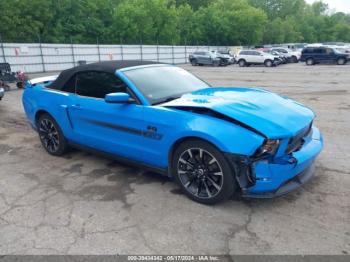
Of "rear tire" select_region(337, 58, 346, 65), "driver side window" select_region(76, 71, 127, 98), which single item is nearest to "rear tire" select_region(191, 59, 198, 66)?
"rear tire" select_region(337, 58, 346, 65)

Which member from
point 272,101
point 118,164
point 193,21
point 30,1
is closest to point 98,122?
point 118,164

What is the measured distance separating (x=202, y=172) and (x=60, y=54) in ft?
87.3

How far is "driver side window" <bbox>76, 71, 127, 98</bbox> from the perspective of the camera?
443 centimetres

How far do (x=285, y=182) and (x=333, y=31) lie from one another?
10486 cm

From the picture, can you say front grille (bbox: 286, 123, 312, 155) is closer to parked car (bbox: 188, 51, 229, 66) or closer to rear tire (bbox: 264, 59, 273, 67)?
rear tire (bbox: 264, 59, 273, 67)

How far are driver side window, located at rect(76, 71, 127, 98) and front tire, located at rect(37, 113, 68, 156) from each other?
0.83m

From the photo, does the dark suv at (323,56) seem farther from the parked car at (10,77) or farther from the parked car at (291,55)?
the parked car at (10,77)

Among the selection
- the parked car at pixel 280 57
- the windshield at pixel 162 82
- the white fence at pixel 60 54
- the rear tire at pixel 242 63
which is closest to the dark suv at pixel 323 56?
the parked car at pixel 280 57

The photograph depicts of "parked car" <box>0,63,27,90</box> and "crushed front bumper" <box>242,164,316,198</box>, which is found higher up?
"crushed front bumper" <box>242,164,316,198</box>

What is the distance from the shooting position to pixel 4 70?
15.1 metres

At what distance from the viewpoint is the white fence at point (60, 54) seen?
2384 centimetres

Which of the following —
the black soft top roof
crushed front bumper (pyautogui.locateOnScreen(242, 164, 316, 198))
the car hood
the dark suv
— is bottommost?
the dark suv

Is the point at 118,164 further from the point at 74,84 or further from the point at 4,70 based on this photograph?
the point at 4,70

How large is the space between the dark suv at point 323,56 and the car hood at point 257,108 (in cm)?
2859
